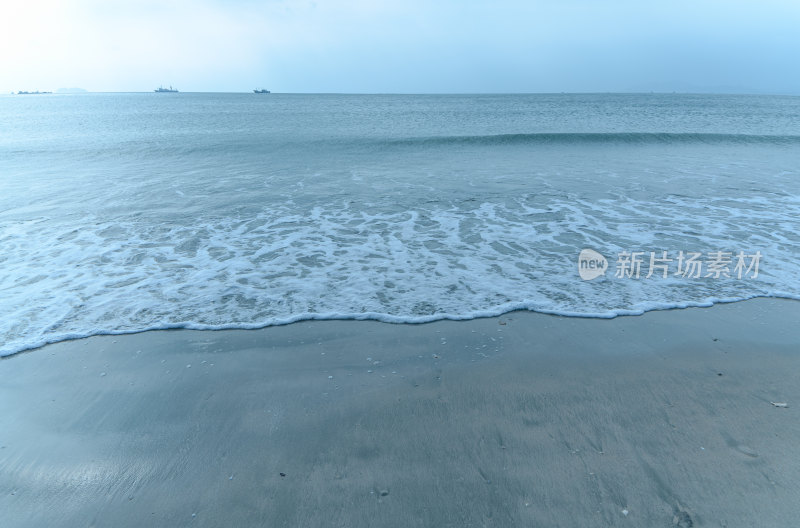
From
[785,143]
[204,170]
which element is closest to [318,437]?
[204,170]

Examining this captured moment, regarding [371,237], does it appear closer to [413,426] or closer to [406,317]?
[406,317]

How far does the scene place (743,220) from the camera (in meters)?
8.84

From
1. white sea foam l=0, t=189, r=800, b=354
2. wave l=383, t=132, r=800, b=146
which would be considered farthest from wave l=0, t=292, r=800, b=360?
wave l=383, t=132, r=800, b=146

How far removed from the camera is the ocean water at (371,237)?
565cm

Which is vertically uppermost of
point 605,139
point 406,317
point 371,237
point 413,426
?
point 605,139

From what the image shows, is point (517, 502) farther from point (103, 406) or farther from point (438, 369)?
point (103, 406)

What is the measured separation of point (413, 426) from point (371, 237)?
502cm

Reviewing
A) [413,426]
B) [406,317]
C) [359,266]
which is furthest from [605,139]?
[413,426]

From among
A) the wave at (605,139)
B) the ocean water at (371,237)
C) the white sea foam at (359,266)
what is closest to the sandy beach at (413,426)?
the white sea foam at (359,266)

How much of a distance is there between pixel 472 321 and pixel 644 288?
8.70 feet

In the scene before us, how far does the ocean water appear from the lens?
565 centimetres

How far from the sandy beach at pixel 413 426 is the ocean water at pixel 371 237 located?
0.59m

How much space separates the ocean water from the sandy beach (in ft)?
1.93

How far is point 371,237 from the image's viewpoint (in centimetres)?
Answer: 822
